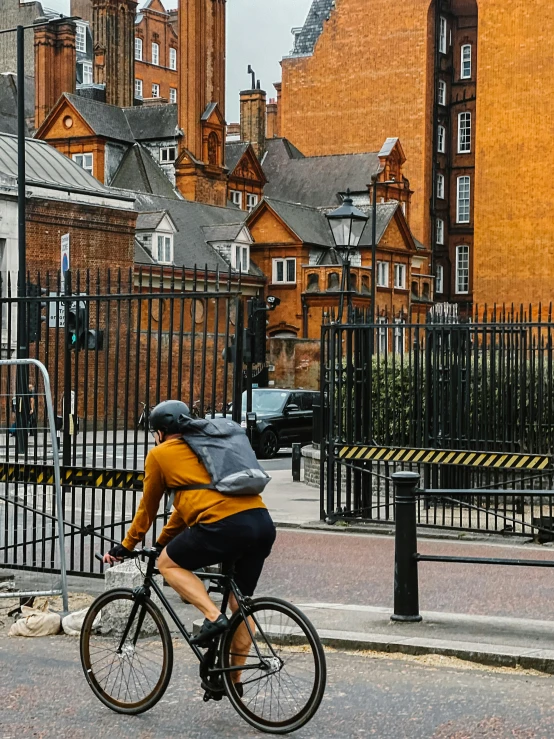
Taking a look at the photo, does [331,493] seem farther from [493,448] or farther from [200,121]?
[200,121]

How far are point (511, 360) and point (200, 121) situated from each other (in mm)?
56283

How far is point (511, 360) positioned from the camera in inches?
618

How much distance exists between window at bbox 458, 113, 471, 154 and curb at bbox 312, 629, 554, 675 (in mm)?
71709

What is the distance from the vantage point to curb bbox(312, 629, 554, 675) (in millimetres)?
7914

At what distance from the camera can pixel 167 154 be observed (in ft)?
234

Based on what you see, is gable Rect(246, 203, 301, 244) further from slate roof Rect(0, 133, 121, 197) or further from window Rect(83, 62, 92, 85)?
window Rect(83, 62, 92, 85)

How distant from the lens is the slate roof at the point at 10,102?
73.8 metres

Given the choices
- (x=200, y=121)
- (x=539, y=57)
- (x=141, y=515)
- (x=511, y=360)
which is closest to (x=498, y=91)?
(x=539, y=57)

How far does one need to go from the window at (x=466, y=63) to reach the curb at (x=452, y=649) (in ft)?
238

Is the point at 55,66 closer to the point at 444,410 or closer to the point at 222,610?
the point at 444,410

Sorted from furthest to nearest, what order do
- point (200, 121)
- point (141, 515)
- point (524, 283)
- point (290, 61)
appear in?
point (290, 61)
point (200, 121)
point (524, 283)
point (141, 515)

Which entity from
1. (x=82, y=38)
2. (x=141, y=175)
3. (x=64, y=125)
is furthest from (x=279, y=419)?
(x=82, y=38)

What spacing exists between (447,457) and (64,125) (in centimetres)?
5734

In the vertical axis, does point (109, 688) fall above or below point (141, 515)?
below
